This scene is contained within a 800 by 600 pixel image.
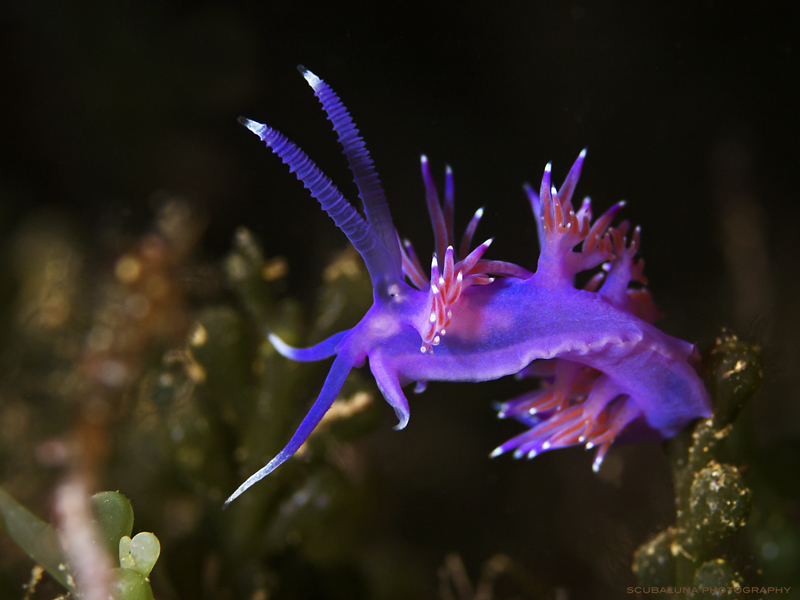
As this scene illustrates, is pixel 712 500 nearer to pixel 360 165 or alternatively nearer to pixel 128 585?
pixel 360 165

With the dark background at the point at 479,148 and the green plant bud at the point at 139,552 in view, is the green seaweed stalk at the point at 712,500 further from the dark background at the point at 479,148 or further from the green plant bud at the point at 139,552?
the green plant bud at the point at 139,552

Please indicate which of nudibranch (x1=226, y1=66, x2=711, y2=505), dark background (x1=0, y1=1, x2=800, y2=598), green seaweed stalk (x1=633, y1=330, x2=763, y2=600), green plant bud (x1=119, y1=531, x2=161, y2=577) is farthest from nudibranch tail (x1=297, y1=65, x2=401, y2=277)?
green seaweed stalk (x1=633, y1=330, x2=763, y2=600)

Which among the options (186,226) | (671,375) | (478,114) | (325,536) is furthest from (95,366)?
(671,375)

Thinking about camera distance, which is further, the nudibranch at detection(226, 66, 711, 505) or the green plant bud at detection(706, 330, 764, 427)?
the green plant bud at detection(706, 330, 764, 427)

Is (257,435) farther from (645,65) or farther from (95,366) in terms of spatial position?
(645,65)

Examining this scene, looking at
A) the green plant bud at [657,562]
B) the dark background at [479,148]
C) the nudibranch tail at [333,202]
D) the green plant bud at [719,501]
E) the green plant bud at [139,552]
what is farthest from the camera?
the dark background at [479,148]

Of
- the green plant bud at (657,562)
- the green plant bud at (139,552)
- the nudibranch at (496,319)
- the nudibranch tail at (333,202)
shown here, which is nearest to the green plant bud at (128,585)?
the green plant bud at (139,552)

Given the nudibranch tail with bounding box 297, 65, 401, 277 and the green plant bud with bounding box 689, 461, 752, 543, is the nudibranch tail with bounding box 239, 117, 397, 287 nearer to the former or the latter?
the nudibranch tail with bounding box 297, 65, 401, 277
